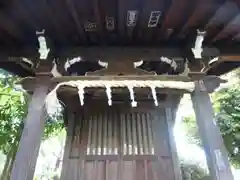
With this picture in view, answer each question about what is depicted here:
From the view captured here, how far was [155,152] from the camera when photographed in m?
4.18

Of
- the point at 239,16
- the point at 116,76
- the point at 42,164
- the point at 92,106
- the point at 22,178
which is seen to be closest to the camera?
the point at 22,178

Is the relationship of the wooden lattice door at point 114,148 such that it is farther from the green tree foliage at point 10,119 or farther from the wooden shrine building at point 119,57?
the green tree foliage at point 10,119

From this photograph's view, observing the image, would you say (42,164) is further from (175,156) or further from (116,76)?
(116,76)

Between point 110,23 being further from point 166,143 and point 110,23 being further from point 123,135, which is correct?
point 166,143

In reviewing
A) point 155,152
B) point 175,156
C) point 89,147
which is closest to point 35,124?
point 89,147

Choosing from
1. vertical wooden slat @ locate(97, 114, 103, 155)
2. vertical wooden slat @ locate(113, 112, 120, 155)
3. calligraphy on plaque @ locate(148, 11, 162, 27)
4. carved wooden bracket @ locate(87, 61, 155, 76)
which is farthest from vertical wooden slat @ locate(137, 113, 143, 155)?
calligraphy on plaque @ locate(148, 11, 162, 27)

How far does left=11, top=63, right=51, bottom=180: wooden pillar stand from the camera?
2.39 m

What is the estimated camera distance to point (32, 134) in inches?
102

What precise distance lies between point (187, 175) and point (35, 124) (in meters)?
6.54

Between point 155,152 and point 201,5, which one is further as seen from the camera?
point 155,152

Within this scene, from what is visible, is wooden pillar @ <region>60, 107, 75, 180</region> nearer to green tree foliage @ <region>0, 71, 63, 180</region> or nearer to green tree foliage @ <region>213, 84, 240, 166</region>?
green tree foliage @ <region>0, 71, 63, 180</region>

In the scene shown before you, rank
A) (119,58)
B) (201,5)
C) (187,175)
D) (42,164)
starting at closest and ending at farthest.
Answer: (201,5) < (119,58) < (187,175) < (42,164)

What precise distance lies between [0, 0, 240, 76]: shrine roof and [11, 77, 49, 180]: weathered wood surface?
67 centimetres

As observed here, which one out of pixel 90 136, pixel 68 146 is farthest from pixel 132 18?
pixel 68 146
